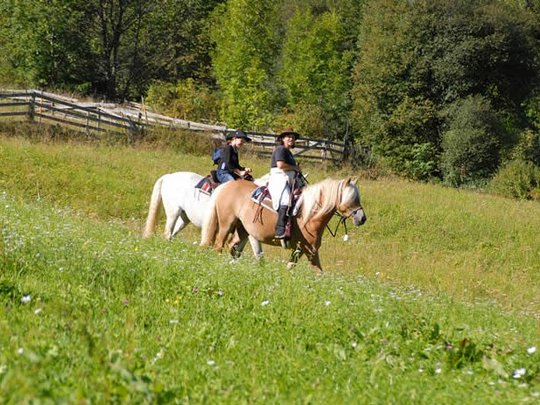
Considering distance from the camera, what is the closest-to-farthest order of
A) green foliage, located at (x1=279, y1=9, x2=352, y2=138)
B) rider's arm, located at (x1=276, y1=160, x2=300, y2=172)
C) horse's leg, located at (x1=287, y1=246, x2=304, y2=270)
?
horse's leg, located at (x1=287, y1=246, x2=304, y2=270), rider's arm, located at (x1=276, y1=160, x2=300, y2=172), green foliage, located at (x1=279, y1=9, x2=352, y2=138)

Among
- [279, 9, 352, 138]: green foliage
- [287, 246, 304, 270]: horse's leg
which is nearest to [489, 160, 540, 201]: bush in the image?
[279, 9, 352, 138]: green foliage

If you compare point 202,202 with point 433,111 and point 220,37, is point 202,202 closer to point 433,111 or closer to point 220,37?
point 433,111

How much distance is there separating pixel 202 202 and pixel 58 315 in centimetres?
888

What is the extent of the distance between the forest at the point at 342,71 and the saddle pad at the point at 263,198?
26.0 m

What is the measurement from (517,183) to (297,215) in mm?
26282

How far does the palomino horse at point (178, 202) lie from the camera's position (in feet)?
46.4

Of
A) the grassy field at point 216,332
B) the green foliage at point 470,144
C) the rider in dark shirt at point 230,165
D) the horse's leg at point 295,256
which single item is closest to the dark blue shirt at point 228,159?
the rider in dark shirt at point 230,165

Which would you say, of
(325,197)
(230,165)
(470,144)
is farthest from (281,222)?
(470,144)

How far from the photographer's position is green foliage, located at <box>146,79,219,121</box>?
4672 centimetres

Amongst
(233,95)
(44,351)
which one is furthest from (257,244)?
(233,95)

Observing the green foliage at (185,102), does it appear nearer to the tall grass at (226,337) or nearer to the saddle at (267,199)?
the saddle at (267,199)

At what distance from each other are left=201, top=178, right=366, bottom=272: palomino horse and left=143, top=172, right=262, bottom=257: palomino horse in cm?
99

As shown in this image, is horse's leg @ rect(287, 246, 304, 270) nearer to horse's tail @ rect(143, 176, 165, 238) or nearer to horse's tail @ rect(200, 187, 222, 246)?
horse's tail @ rect(200, 187, 222, 246)

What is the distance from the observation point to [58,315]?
5.23 metres
